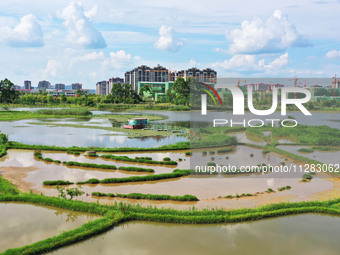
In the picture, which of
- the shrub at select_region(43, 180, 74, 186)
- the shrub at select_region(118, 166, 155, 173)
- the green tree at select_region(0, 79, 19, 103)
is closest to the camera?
the shrub at select_region(43, 180, 74, 186)

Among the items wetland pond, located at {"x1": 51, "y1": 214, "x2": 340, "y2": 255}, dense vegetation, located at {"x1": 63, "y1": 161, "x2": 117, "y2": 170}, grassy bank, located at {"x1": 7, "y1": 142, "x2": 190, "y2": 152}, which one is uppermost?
grassy bank, located at {"x1": 7, "y1": 142, "x2": 190, "y2": 152}

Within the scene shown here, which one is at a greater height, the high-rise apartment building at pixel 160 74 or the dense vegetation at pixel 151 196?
the high-rise apartment building at pixel 160 74

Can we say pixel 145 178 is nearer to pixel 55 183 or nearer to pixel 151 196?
pixel 151 196

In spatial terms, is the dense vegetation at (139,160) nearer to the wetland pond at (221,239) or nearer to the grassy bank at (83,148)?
the grassy bank at (83,148)

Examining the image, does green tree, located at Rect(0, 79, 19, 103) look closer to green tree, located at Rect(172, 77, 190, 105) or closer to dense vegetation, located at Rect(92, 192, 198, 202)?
green tree, located at Rect(172, 77, 190, 105)

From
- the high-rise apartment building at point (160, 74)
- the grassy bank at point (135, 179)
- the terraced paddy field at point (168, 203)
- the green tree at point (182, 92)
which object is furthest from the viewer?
the high-rise apartment building at point (160, 74)

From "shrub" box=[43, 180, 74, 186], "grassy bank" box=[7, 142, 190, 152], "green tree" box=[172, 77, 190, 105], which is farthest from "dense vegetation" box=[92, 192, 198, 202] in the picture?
"green tree" box=[172, 77, 190, 105]

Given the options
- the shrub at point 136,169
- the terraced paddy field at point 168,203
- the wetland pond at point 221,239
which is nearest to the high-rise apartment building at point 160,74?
the terraced paddy field at point 168,203

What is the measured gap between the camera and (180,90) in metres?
77.0

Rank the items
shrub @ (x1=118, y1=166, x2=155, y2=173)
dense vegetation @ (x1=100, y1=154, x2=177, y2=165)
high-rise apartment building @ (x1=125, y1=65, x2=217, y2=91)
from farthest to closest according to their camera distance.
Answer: high-rise apartment building @ (x1=125, y1=65, x2=217, y2=91) < dense vegetation @ (x1=100, y1=154, x2=177, y2=165) < shrub @ (x1=118, y1=166, x2=155, y2=173)

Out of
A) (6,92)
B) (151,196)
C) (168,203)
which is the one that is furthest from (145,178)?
(6,92)

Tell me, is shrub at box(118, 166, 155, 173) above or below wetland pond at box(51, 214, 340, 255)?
above

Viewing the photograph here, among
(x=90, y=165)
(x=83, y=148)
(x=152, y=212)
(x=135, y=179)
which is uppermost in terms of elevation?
(x=83, y=148)

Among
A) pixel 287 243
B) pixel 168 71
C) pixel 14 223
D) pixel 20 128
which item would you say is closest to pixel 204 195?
pixel 287 243
